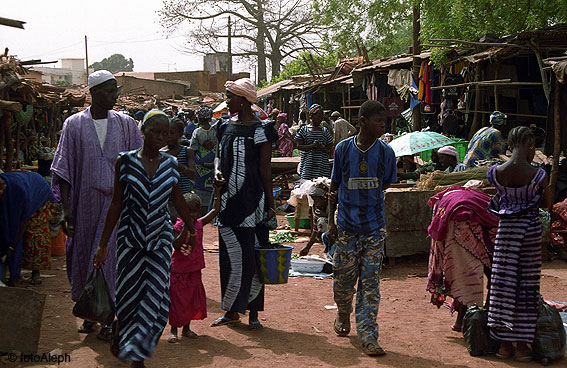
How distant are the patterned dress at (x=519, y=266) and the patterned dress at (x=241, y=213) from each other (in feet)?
6.54

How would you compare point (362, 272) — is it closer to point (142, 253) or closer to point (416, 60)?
point (142, 253)

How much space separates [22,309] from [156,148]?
1.46 meters

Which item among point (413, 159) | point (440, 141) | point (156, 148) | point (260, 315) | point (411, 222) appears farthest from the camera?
point (413, 159)

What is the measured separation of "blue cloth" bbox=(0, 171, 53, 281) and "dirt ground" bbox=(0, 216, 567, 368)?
60 centimetres

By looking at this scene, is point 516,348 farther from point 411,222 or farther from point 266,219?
point 411,222

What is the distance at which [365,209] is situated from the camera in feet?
16.6

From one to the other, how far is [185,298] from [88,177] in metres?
1.23

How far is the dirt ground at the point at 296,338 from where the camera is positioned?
15.6ft

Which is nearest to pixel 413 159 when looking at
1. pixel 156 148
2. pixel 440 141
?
pixel 440 141

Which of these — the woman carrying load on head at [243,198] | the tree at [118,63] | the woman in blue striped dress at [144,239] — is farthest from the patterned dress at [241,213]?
the tree at [118,63]

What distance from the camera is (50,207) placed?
7836 millimetres

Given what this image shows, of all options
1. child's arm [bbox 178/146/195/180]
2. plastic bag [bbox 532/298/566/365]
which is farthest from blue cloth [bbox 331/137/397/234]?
child's arm [bbox 178/146/195/180]

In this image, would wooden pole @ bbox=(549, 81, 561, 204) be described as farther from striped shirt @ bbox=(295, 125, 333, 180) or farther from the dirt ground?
striped shirt @ bbox=(295, 125, 333, 180)

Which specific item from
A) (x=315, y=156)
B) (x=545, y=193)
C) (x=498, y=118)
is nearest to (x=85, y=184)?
(x=545, y=193)
